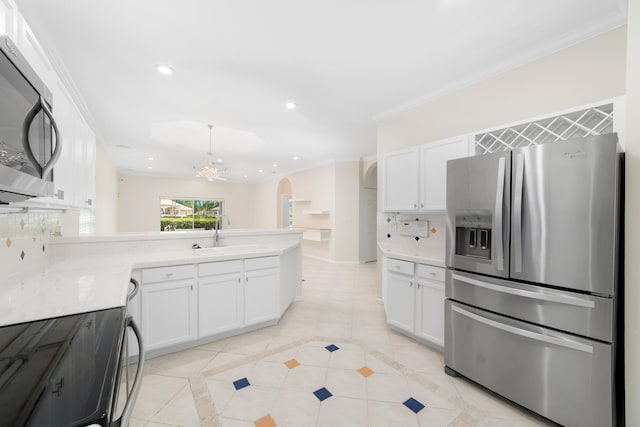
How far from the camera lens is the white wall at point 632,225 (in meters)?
1.35

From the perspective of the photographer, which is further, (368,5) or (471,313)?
(471,313)

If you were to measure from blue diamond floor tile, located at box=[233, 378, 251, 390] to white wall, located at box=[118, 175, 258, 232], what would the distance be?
892 centimetres

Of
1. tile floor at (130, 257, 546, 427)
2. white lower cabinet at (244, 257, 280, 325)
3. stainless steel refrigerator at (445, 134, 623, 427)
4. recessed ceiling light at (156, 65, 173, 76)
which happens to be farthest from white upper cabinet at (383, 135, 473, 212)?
recessed ceiling light at (156, 65, 173, 76)

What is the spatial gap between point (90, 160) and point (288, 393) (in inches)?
103

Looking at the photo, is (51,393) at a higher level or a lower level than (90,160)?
lower

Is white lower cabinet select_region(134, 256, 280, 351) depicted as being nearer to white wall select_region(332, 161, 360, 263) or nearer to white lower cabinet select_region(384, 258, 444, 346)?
white lower cabinet select_region(384, 258, 444, 346)

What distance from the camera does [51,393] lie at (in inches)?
23.8

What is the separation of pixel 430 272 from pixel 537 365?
37.9 inches

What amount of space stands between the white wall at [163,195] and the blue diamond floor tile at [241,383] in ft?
29.3

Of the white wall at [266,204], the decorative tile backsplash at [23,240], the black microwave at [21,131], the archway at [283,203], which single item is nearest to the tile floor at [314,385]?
the decorative tile backsplash at [23,240]

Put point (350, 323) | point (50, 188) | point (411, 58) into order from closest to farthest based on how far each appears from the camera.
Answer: point (50, 188)
point (411, 58)
point (350, 323)

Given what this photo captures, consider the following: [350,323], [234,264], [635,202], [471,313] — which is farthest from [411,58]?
[350,323]

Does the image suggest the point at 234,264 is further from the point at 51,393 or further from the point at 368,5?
the point at 368,5

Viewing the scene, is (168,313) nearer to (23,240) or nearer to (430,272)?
(23,240)
